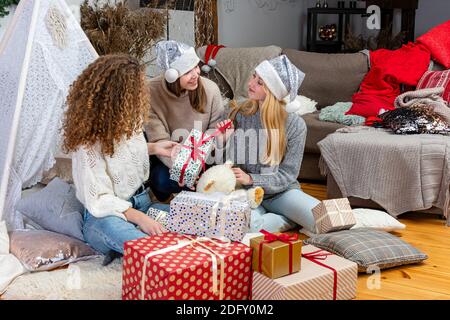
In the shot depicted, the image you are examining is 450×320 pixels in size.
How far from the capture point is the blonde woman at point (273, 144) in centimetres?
284

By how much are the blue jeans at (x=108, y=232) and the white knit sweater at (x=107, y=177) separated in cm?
4

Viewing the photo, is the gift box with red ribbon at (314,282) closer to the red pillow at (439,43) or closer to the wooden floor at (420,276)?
the wooden floor at (420,276)

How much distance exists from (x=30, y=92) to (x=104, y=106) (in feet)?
1.55

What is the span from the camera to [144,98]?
2.48m

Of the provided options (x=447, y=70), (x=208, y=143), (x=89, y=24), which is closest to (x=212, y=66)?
(x=89, y=24)

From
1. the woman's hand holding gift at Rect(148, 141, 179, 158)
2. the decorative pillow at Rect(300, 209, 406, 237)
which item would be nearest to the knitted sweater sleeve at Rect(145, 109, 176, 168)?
the woman's hand holding gift at Rect(148, 141, 179, 158)

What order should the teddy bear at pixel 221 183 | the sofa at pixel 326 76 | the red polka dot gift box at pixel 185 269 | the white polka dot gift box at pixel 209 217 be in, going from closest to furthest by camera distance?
the red polka dot gift box at pixel 185 269
the white polka dot gift box at pixel 209 217
the teddy bear at pixel 221 183
the sofa at pixel 326 76

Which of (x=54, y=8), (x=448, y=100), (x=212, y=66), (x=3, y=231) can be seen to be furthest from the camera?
(x=212, y=66)

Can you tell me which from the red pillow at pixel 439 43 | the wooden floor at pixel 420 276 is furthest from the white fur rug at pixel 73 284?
the red pillow at pixel 439 43

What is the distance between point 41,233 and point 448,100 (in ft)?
7.94

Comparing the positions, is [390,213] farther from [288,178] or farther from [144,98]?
[144,98]

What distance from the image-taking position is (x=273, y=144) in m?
2.89

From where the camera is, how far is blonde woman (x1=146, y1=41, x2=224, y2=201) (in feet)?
9.66

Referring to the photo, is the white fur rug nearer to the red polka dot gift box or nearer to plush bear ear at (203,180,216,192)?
the red polka dot gift box
